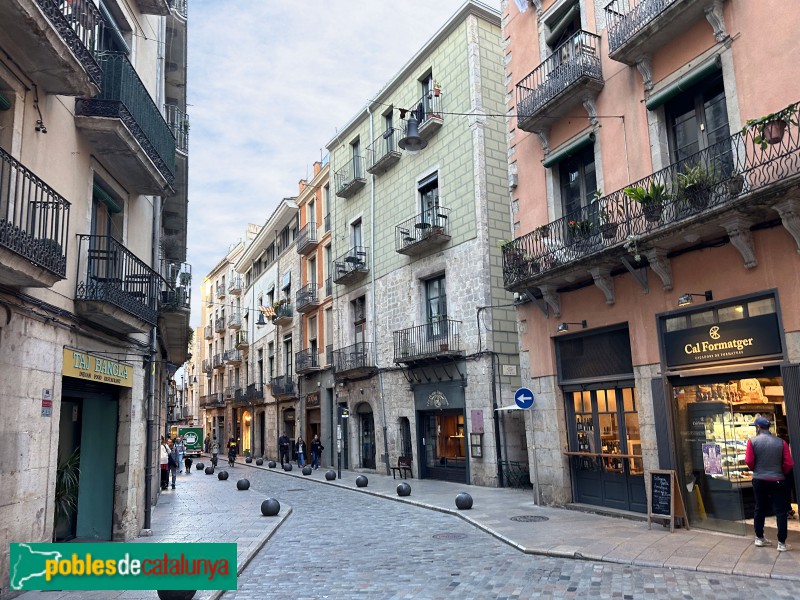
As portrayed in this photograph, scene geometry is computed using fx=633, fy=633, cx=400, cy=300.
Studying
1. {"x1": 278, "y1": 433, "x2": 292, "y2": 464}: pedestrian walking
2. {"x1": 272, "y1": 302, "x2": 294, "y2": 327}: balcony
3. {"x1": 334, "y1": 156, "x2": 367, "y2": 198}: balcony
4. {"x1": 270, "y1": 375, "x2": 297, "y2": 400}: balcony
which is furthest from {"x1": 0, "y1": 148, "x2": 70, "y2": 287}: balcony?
{"x1": 272, "y1": 302, "x2": 294, "y2": 327}: balcony

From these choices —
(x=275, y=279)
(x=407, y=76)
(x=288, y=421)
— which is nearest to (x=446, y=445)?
(x=407, y=76)

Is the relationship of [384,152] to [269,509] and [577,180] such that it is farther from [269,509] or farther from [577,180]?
[269,509]

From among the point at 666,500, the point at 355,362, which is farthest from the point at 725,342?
the point at 355,362

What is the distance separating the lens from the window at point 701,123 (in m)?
10.2

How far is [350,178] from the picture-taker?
91.0 ft

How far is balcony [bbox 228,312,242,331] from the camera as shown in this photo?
152 ft

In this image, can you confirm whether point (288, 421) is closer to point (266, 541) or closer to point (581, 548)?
point (266, 541)

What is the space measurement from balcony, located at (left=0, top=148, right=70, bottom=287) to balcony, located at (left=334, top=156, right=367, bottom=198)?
61.7 ft

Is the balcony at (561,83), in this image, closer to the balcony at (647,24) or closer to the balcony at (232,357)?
the balcony at (647,24)

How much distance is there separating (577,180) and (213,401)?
140 feet

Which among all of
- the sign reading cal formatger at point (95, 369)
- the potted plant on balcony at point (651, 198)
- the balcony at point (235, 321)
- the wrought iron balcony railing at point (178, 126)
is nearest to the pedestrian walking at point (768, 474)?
the potted plant on balcony at point (651, 198)

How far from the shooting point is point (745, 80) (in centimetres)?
986

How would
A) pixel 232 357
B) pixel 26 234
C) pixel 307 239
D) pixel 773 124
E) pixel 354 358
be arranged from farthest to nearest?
pixel 232 357, pixel 307 239, pixel 354 358, pixel 773 124, pixel 26 234

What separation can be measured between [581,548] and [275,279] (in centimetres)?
3103
